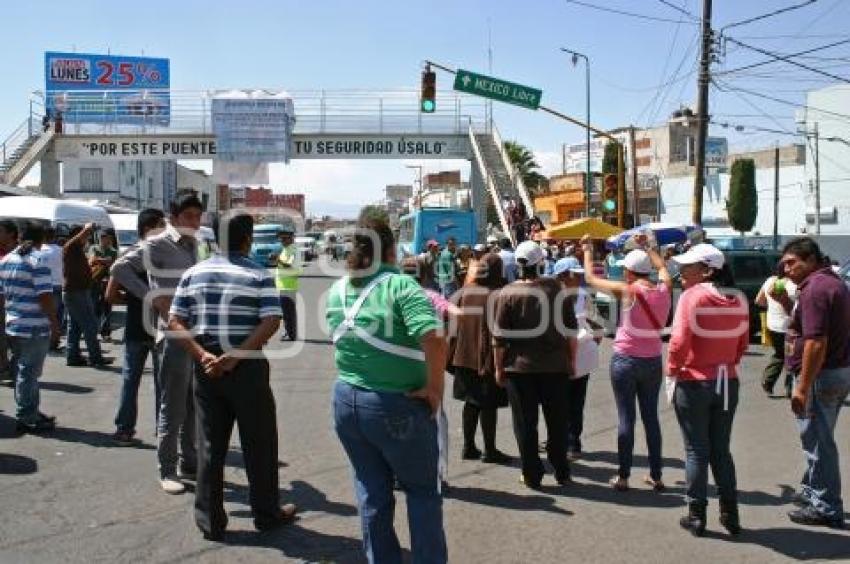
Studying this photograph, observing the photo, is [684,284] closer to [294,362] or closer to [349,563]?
[349,563]

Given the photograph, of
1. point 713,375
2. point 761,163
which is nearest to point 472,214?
point 713,375

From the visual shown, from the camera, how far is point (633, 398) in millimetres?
6406

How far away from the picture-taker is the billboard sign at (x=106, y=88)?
34.3 meters

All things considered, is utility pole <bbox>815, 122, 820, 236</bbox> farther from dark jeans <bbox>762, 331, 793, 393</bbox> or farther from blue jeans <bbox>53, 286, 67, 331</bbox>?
blue jeans <bbox>53, 286, 67, 331</bbox>

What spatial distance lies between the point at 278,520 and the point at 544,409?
215 centimetres

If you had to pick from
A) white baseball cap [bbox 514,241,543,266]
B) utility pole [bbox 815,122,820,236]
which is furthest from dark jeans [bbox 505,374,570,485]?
utility pole [bbox 815,122,820,236]

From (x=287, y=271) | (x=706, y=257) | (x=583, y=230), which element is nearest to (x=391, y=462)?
(x=706, y=257)

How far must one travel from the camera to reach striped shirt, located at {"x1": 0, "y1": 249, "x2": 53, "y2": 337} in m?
7.73

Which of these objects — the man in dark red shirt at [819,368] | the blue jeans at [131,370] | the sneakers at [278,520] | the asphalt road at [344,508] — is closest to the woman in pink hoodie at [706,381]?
the asphalt road at [344,508]

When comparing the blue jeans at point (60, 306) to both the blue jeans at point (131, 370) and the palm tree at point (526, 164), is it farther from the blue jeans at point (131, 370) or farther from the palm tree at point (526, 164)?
the palm tree at point (526, 164)

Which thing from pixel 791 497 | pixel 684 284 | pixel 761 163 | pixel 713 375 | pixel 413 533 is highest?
pixel 761 163

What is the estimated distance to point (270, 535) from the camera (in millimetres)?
5254

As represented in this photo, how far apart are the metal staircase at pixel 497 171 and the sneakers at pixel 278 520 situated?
27832mm

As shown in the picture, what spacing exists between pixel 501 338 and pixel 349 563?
7.20 ft
